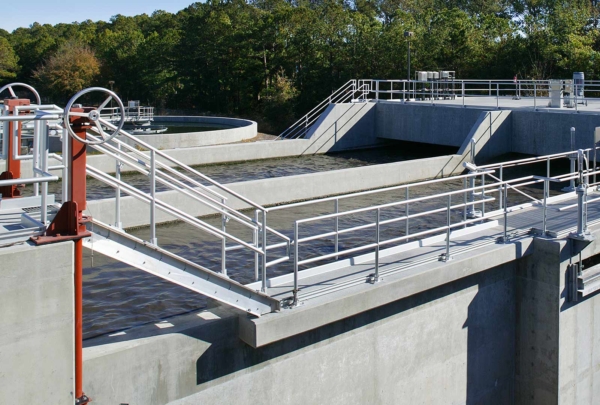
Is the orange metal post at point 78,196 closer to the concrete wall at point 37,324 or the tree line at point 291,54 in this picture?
the concrete wall at point 37,324

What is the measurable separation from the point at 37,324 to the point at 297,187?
1255cm

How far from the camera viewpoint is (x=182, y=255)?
13258mm

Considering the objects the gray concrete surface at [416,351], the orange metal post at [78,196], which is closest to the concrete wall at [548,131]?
the gray concrete surface at [416,351]

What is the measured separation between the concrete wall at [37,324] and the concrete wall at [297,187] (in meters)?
8.00

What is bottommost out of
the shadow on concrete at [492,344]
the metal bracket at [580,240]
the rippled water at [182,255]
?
the shadow on concrete at [492,344]

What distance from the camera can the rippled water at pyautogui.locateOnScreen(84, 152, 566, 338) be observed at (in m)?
9.96

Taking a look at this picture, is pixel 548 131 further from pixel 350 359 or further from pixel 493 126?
pixel 350 359

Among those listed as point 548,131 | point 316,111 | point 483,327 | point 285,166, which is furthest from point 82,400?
point 316,111

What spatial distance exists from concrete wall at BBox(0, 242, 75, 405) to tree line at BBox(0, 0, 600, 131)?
3751 centimetres

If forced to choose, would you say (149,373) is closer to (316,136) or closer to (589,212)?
(589,212)

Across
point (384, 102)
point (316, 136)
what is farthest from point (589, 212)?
point (384, 102)

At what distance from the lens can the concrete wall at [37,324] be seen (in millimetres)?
5832

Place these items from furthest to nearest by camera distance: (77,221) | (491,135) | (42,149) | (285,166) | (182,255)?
1. (285,166)
2. (491,135)
3. (182,255)
4. (42,149)
5. (77,221)

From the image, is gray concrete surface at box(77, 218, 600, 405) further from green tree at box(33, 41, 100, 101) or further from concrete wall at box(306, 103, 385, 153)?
green tree at box(33, 41, 100, 101)
